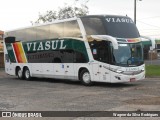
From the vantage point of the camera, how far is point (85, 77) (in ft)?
69.8

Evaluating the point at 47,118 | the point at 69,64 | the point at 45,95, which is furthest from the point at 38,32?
the point at 47,118

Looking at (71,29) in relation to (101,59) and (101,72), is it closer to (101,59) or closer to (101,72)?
(101,59)

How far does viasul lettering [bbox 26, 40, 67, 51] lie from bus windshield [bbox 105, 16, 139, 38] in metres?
3.45

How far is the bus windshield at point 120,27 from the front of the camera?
1998 centimetres

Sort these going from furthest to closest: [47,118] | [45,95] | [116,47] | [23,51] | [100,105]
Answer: [23,51], [116,47], [45,95], [100,105], [47,118]

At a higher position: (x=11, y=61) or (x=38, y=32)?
(x=38, y=32)

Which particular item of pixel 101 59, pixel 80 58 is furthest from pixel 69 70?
pixel 101 59

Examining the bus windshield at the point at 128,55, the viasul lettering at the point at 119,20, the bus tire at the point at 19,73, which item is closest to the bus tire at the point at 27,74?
the bus tire at the point at 19,73

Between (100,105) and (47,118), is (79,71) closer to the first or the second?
(100,105)

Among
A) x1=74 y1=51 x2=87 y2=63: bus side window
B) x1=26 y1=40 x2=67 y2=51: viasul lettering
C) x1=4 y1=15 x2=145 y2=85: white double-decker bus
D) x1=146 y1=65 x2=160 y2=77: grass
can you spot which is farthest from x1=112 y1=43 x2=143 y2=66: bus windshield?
x1=146 y1=65 x2=160 y2=77: grass

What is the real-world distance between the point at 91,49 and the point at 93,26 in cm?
117

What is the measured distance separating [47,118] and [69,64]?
1149cm

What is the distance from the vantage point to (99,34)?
791 inches

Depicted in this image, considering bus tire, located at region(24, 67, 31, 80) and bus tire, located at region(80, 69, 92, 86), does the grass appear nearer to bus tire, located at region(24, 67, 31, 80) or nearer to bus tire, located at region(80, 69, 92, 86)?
bus tire, located at region(80, 69, 92, 86)
